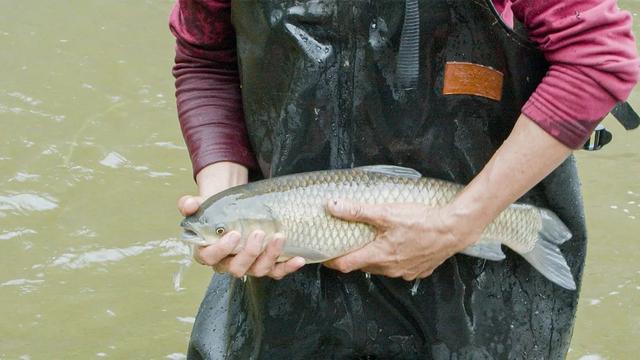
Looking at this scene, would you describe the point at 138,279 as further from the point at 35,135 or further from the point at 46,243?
the point at 35,135

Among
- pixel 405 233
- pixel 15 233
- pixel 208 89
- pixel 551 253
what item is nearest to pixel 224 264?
pixel 405 233

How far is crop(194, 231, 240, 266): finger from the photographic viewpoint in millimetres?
2215

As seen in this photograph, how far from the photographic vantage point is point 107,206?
4.61 meters

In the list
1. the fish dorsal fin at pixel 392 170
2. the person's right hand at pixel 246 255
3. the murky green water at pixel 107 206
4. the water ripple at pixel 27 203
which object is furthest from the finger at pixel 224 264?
the water ripple at pixel 27 203

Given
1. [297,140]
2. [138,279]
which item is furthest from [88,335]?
[297,140]

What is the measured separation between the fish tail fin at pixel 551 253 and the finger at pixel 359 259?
36 cm

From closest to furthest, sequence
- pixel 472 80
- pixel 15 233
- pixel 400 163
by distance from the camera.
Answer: pixel 472 80
pixel 400 163
pixel 15 233

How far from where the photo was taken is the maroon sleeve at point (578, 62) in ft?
6.75

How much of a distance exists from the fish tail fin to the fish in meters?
0.13

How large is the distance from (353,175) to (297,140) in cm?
20

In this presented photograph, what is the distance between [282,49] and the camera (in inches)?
93.2

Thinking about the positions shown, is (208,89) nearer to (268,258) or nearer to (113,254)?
(268,258)

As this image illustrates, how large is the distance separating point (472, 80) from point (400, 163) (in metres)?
0.25

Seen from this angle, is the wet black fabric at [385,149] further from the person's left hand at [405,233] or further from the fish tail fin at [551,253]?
the person's left hand at [405,233]
